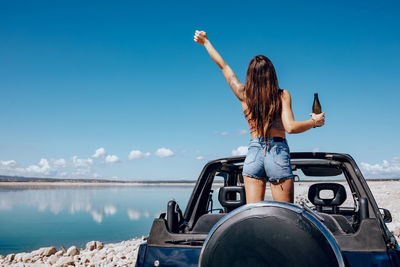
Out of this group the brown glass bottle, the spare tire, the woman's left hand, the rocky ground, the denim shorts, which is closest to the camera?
the spare tire

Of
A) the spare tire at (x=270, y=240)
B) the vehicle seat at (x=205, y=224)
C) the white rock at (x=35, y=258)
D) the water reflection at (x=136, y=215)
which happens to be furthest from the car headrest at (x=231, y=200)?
the water reflection at (x=136, y=215)

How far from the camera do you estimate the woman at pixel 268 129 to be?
8.35ft

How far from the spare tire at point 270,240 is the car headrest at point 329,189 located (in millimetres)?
1783

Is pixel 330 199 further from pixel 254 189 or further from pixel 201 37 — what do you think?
pixel 201 37

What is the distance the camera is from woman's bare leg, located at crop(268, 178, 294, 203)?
8.33ft

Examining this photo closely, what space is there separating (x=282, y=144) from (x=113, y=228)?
102ft

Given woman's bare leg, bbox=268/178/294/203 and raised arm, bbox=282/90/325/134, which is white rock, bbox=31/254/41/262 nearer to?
woman's bare leg, bbox=268/178/294/203

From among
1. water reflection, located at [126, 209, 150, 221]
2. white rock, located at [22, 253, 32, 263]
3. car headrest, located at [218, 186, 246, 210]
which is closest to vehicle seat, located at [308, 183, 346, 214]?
car headrest, located at [218, 186, 246, 210]

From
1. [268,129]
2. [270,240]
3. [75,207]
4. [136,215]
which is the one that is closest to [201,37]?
[268,129]

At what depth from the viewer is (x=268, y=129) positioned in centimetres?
262

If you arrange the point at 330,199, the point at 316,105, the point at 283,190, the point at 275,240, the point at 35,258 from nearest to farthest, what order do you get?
the point at 275,240
the point at 283,190
the point at 330,199
the point at 316,105
the point at 35,258

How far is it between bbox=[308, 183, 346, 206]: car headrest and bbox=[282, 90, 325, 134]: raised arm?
3.43 feet

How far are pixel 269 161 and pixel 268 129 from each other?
238 mm

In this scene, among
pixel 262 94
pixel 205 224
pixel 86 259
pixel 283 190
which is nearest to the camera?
pixel 283 190
